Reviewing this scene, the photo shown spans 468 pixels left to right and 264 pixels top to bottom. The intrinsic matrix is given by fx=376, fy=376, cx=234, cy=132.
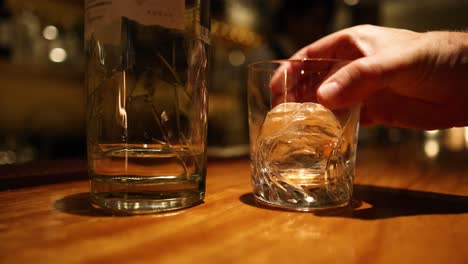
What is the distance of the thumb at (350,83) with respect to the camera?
397 millimetres

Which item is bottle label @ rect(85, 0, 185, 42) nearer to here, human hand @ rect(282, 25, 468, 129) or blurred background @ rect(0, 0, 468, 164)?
human hand @ rect(282, 25, 468, 129)

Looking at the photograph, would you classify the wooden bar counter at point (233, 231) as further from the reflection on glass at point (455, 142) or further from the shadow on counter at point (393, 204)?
the reflection on glass at point (455, 142)

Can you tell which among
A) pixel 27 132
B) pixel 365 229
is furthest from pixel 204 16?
pixel 27 132

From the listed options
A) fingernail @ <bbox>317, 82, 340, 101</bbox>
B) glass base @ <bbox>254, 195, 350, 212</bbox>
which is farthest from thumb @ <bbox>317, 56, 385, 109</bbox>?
glass base @ <bbox>254, 195, 350, 212</bbox>

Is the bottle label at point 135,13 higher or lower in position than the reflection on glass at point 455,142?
higher

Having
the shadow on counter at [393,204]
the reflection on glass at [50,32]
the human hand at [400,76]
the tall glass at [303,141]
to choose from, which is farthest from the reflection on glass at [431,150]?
the reflection on glass at [50,32]

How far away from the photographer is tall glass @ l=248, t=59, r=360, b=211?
16.5 inches

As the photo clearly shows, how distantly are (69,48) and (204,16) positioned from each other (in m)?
1.47

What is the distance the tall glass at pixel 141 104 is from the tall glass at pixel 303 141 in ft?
0.30

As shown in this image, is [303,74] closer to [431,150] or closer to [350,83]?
[350,83]

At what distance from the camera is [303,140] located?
0.42 meters

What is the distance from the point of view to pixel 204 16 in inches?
17.0

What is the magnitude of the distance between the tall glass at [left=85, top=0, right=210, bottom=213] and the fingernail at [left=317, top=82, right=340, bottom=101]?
144mm

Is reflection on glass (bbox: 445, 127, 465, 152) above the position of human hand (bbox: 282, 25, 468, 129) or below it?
below
